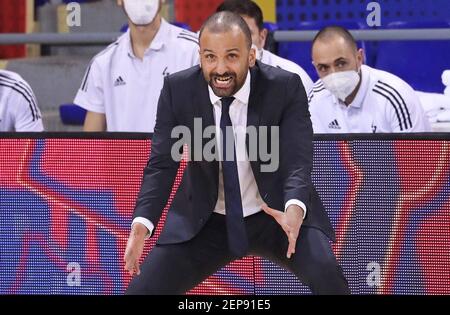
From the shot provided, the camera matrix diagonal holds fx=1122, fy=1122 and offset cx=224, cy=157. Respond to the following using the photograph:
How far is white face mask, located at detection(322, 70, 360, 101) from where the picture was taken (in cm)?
679

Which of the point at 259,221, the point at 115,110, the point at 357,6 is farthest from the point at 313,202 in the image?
the point at 357,6

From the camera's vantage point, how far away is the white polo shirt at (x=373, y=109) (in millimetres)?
6613

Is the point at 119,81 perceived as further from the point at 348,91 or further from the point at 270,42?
the point at 348,91

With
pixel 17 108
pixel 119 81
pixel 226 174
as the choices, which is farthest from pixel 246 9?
pixel 226 174

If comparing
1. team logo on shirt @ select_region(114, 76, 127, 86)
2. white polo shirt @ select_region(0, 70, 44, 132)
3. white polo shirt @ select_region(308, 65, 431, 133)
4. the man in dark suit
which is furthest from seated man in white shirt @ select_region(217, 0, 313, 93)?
the man in dark suit

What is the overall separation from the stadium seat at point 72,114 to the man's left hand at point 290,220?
4.26 meters

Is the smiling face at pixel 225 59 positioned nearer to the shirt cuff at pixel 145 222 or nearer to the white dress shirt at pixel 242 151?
the white dress shirt at pixel 242 151

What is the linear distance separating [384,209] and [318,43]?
136 centimetres

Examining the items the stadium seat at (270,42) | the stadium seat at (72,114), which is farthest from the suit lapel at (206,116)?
the stadium seat at (72,114)

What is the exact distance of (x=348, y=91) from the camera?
6824 mm

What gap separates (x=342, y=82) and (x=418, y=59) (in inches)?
61.6

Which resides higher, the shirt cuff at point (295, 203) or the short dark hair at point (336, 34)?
the short dark hair at point (336, 34)

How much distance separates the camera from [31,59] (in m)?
9.51
